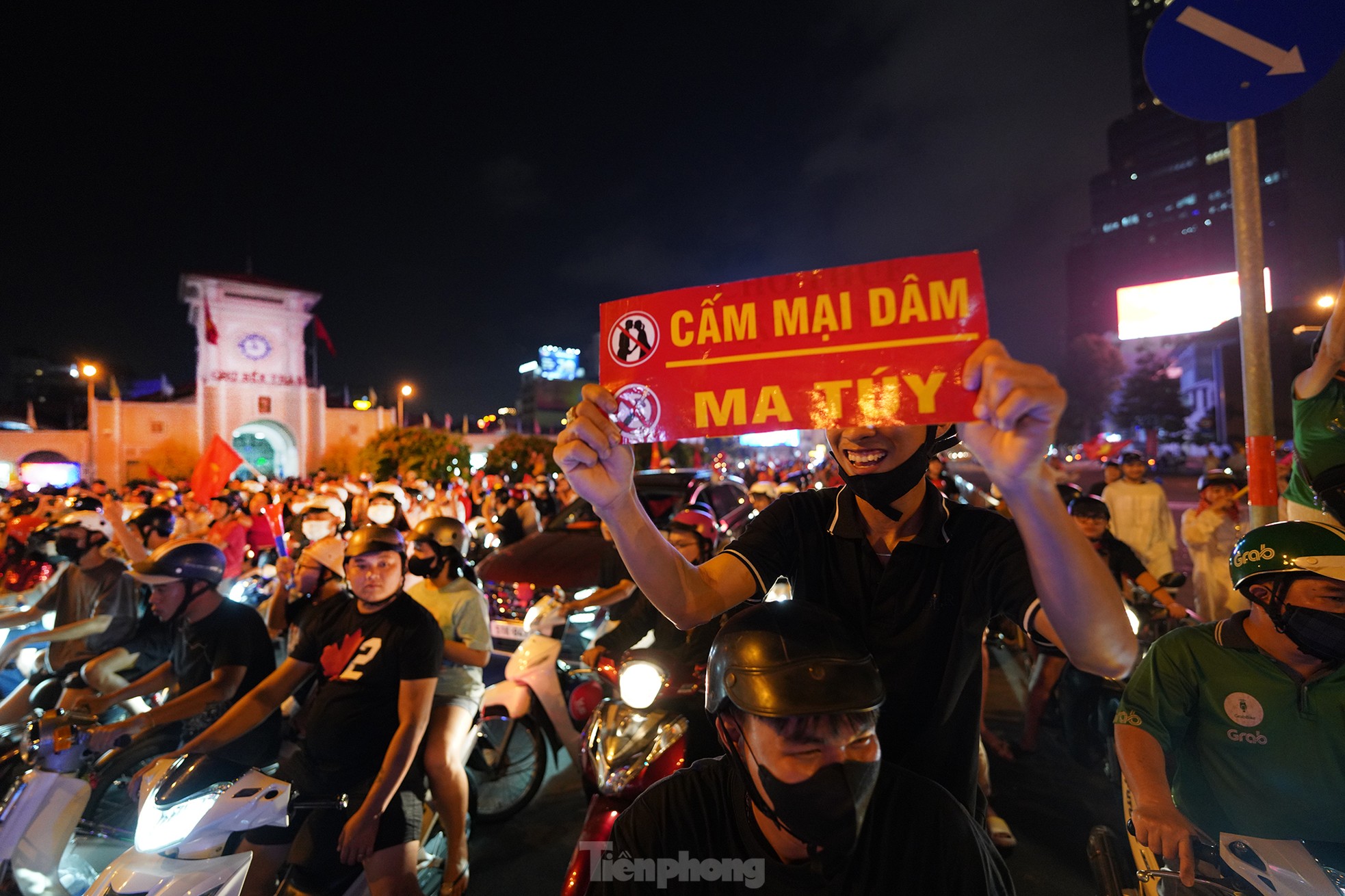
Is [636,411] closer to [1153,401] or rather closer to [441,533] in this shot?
[441,533]

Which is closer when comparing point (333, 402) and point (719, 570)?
point (719, 570)

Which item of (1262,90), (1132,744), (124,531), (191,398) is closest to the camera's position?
(1132,744)

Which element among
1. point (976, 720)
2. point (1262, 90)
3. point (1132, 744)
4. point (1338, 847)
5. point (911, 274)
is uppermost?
point (1262, 90)

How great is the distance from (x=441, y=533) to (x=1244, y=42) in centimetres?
552

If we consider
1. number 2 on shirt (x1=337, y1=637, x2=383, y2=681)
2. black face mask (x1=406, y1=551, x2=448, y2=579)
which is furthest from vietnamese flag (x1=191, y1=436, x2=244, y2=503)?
number 2 on shirt (x1=337, y1=637, x2=383, y2=681)

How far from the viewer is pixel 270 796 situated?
2.72 metres

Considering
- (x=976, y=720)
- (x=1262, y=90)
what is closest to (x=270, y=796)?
(x=976, y=720)

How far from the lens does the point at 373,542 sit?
11.3ft

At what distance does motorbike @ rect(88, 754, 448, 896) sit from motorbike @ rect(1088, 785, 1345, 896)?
328cm

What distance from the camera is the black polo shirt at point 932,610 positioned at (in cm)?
183

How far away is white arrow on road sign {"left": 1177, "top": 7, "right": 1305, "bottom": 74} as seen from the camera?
302 cm

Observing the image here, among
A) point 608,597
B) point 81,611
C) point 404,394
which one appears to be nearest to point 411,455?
point 404,394

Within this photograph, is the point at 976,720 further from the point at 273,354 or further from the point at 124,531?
the point at 273,354

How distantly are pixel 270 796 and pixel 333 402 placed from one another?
70.3 meters
